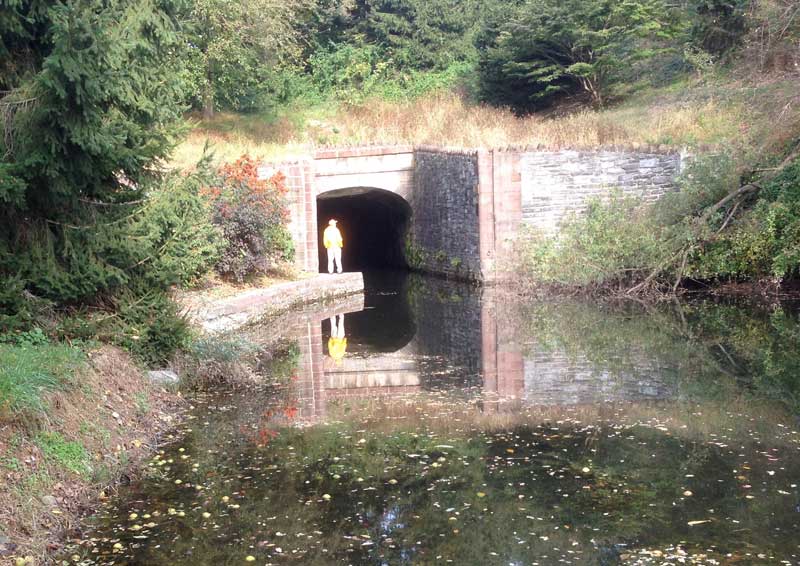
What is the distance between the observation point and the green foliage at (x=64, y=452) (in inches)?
Result: 310

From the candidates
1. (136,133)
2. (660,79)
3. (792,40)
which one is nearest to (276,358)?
(136,133)

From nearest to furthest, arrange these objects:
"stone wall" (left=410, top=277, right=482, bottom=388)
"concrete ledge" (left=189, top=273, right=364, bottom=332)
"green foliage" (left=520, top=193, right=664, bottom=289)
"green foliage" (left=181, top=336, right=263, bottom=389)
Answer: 1. "green foliage" (left=181, top=336, right=263, bottom=389)
2. "stone wall" (left=410, top=277, right=482, bottom=388)
3. "concrete ledge" (left=189, top=273, right=364, bottom=332)
4. "green foliage" (left=520, top=193, right=664, bottom=289)

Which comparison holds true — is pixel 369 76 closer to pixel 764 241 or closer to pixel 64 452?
pixel 764 241

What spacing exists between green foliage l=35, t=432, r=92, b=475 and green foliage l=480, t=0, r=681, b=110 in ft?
74.4

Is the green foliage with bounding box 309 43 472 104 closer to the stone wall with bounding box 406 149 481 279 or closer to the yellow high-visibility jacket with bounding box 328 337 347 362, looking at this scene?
the stone wall with bounding box 406 149 481 279

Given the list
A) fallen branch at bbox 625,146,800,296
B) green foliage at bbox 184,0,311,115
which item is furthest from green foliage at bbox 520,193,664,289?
green foliage at bbox 184,0,311,115

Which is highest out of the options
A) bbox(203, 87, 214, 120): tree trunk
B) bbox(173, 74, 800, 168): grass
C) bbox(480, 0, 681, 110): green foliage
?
bbox(480, 0, 681, 110): green foliage

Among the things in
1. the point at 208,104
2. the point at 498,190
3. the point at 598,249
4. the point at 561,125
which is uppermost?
the point at 208,104

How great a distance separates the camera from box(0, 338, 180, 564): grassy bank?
277 inches

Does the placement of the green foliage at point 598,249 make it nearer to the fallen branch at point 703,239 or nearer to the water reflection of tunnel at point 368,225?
the fallen branch at point 703,239

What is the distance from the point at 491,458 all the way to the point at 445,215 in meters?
14.4

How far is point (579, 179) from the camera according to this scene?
20.8 m

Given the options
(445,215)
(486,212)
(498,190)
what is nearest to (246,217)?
(486,212)

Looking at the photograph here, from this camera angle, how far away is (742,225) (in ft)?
60.7
